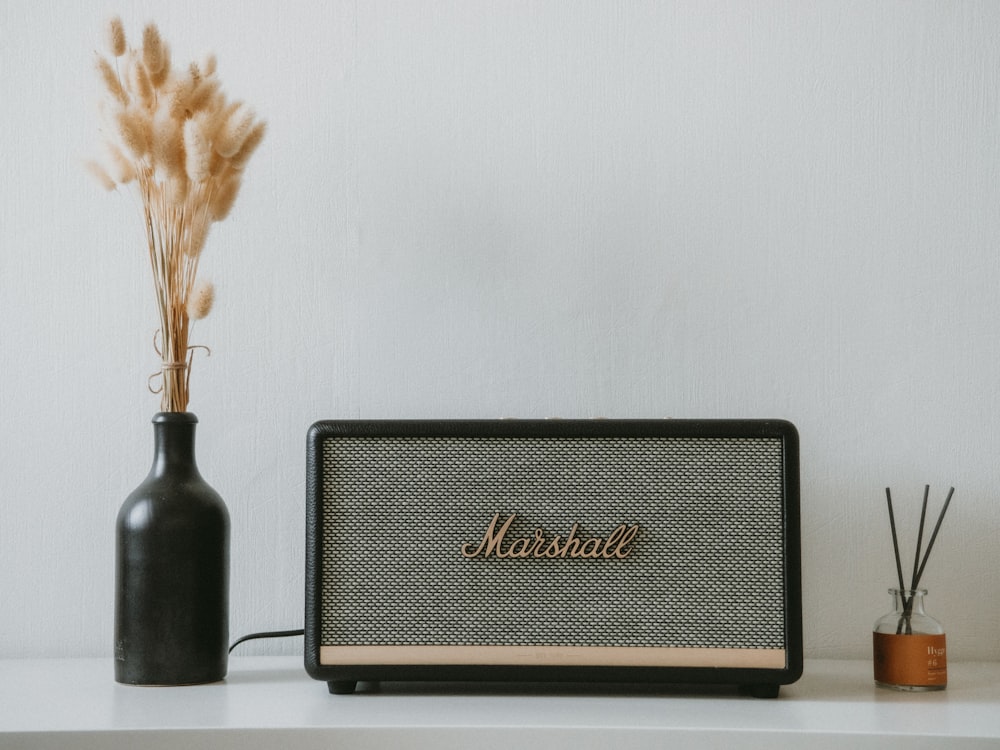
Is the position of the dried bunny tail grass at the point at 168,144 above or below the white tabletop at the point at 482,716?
above

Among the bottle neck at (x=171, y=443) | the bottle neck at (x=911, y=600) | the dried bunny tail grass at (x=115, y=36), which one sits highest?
the dried bunny tail grass at (x=115, y=36)

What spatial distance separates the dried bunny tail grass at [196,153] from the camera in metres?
0.88

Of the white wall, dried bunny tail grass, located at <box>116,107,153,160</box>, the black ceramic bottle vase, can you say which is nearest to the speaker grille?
the black ceramic bottle vase

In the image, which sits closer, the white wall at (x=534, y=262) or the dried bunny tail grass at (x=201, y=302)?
the dried bunny tail grass at (x=201, y=302)

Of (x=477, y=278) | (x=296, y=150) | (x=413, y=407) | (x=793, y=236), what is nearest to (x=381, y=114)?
(x=296, y=150)

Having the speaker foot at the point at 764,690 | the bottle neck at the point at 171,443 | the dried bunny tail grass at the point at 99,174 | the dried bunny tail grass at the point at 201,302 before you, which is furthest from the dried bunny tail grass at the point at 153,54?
the speaker foot at the point at 764,690

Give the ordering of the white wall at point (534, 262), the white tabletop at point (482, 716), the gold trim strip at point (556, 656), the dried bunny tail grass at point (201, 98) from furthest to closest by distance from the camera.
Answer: the white wall at point (534, 262) < the dried bunny tail grass at point (201, 98) < the gold trim strip at point (556, 656) < the white tabletop at point (482, 716)

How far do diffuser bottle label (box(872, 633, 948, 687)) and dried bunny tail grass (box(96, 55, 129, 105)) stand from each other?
90 cm

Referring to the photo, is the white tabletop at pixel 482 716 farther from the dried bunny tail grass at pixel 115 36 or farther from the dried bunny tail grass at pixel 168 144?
the dried bunny tail grass at pixel 115 36

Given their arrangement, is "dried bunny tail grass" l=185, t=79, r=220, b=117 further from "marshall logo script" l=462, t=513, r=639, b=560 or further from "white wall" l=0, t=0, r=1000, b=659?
"marshall logo script" l=462, t=513, r=639, b=560

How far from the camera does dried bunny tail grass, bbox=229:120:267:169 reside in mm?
922

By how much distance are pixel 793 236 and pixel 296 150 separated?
0.59 metres

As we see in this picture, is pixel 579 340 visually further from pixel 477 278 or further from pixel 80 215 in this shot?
pixel 80 215

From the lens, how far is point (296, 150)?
1109 millimetres
